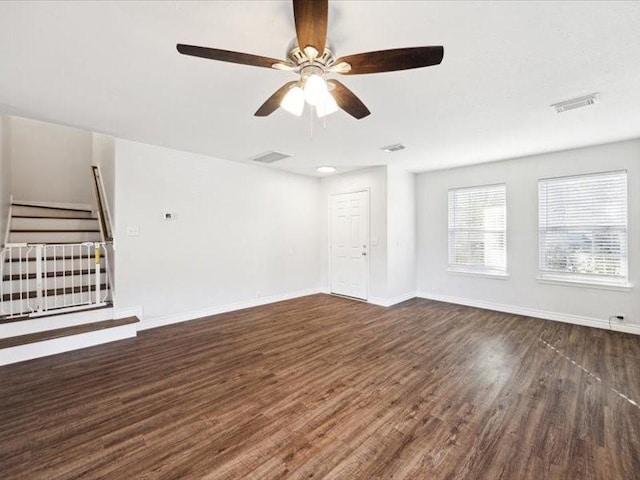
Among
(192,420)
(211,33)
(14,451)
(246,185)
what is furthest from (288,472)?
(246,185)

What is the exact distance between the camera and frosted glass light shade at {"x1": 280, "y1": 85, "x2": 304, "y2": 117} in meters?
1.92

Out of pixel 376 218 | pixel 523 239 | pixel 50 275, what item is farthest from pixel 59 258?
pixel 523 239

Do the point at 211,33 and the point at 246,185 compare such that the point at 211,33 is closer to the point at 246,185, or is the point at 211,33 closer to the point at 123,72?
the point at 123,72

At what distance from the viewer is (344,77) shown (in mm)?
2227

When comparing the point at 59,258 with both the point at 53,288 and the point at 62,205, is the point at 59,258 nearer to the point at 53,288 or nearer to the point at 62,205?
the point at 53,288

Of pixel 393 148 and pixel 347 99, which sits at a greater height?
pixel 393 148

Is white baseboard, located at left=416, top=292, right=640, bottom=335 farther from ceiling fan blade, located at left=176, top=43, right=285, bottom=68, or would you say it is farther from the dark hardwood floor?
ceiling fan blade, located at left=176, top=43, right=285, bottom=68

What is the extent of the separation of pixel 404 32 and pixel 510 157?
3823mm

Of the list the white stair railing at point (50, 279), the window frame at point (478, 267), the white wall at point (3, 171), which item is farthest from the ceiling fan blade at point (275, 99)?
the window frame at point (478, 267)

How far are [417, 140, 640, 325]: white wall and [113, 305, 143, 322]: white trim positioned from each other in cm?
502

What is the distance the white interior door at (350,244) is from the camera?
215 inches

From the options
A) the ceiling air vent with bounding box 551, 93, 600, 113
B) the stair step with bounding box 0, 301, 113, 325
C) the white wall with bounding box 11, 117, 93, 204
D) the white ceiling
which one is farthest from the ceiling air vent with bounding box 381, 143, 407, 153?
the white wall with bounding box 11, 117, 93, 204

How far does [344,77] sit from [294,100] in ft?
1.79

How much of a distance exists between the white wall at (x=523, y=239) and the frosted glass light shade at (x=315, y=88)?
4.30m
